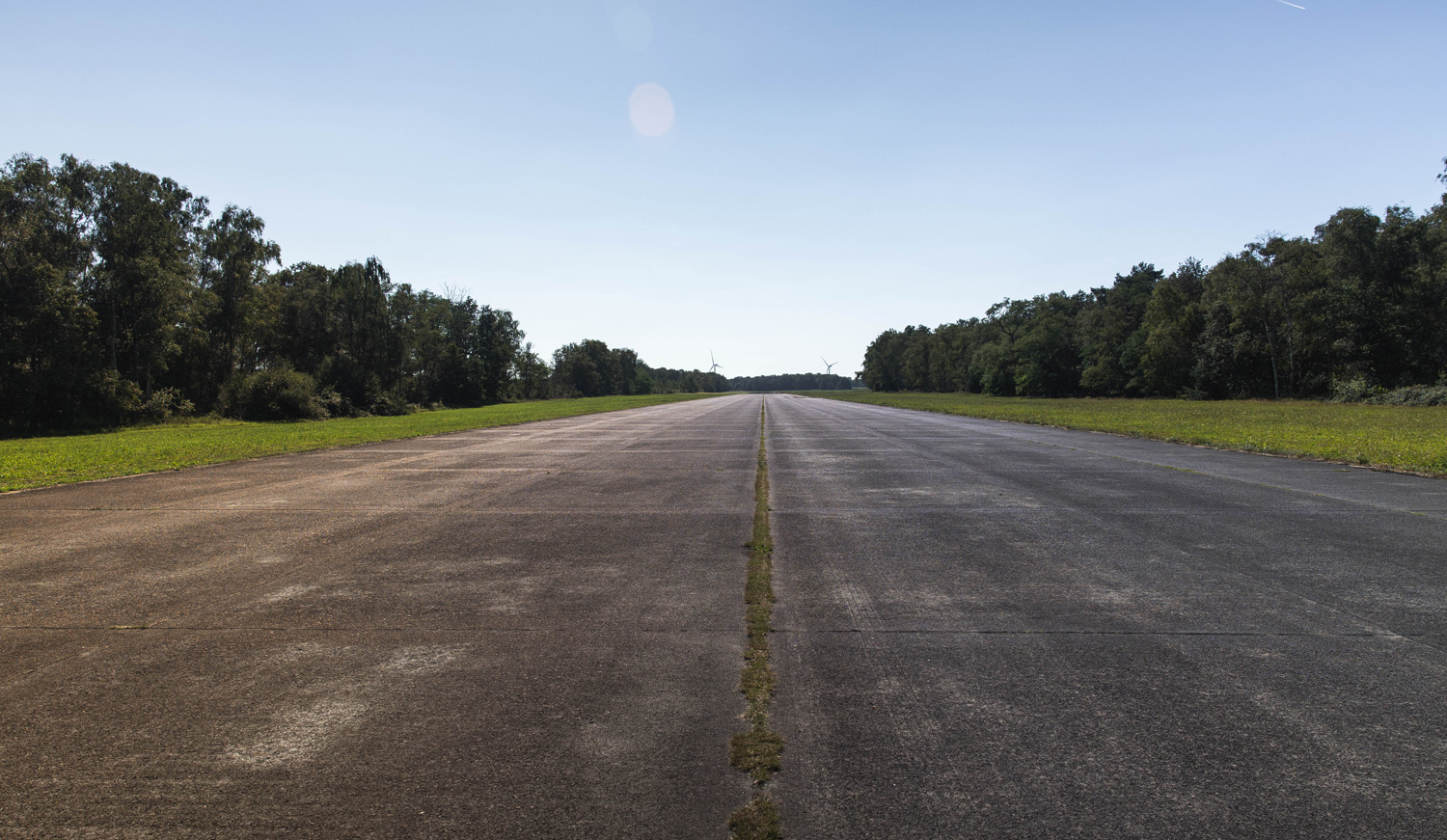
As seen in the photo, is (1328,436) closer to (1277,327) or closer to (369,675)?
(369,675)

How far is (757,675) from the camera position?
3.86 meters

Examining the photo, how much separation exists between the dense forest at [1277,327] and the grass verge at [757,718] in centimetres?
5427

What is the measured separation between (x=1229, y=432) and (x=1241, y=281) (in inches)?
1848

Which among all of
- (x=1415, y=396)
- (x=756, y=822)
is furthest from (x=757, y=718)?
(x=1415, y=396)

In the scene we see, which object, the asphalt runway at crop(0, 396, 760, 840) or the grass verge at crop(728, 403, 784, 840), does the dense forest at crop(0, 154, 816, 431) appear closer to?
the asphalt runway at crop(0, 396, 760, 840)

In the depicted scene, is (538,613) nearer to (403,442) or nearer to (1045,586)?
(1045,586)

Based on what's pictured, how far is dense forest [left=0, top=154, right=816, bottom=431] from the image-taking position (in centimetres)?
3269

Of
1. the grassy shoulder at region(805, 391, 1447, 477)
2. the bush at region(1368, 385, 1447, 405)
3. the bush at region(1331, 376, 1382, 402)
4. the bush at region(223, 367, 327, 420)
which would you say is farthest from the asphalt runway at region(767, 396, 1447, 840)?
the bush at region(1331, 376, 1382, 402)

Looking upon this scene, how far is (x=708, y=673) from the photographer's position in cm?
391

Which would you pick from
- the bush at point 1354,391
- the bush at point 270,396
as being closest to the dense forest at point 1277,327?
the bush at point 1354,391

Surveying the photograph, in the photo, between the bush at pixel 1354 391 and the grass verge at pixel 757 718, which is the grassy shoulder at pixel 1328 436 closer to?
the grass verge at pixel 757 718

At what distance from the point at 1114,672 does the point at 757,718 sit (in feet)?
6.74

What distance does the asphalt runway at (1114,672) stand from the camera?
8.58 ft

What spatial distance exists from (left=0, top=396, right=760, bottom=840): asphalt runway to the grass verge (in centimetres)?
8
